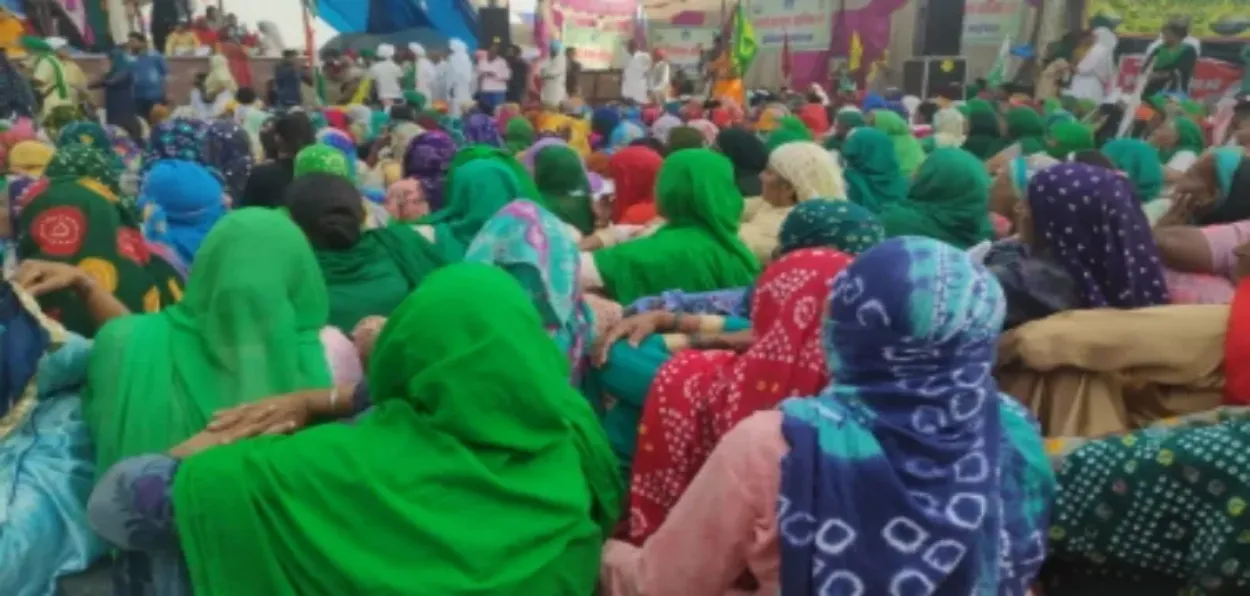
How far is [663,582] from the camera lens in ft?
4.76

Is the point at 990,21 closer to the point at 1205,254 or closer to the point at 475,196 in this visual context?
the point at 475,196

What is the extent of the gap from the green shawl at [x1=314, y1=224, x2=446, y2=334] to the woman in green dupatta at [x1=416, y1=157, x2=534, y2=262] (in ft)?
1.45

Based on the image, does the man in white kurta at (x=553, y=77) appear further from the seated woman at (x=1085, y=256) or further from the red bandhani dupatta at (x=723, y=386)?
the red bandhani dupatta at (x=723, y=386)

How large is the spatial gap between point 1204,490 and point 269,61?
13.6 meters

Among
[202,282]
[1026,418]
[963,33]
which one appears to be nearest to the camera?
[1026,418]

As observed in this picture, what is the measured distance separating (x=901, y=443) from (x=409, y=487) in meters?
0.68

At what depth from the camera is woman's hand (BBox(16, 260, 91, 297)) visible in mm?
2068

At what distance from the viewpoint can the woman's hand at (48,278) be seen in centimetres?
207

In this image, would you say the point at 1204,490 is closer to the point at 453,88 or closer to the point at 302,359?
the point at 302,359

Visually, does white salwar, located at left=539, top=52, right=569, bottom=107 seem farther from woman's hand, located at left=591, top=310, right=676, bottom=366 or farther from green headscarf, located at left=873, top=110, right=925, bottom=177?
woman's hand, located at left=591, top=310, right=676, bottom=366

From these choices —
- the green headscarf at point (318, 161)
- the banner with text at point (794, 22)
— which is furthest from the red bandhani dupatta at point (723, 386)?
the banner with text at point (794, 22)

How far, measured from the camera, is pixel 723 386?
1.78 m

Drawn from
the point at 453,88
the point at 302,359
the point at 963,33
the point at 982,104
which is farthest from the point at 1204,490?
the point at 963,33

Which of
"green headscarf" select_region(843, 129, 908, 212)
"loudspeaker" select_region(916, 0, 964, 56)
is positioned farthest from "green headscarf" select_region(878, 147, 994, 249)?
"loudspeaker" select_region(916, 0, 964, 56)
